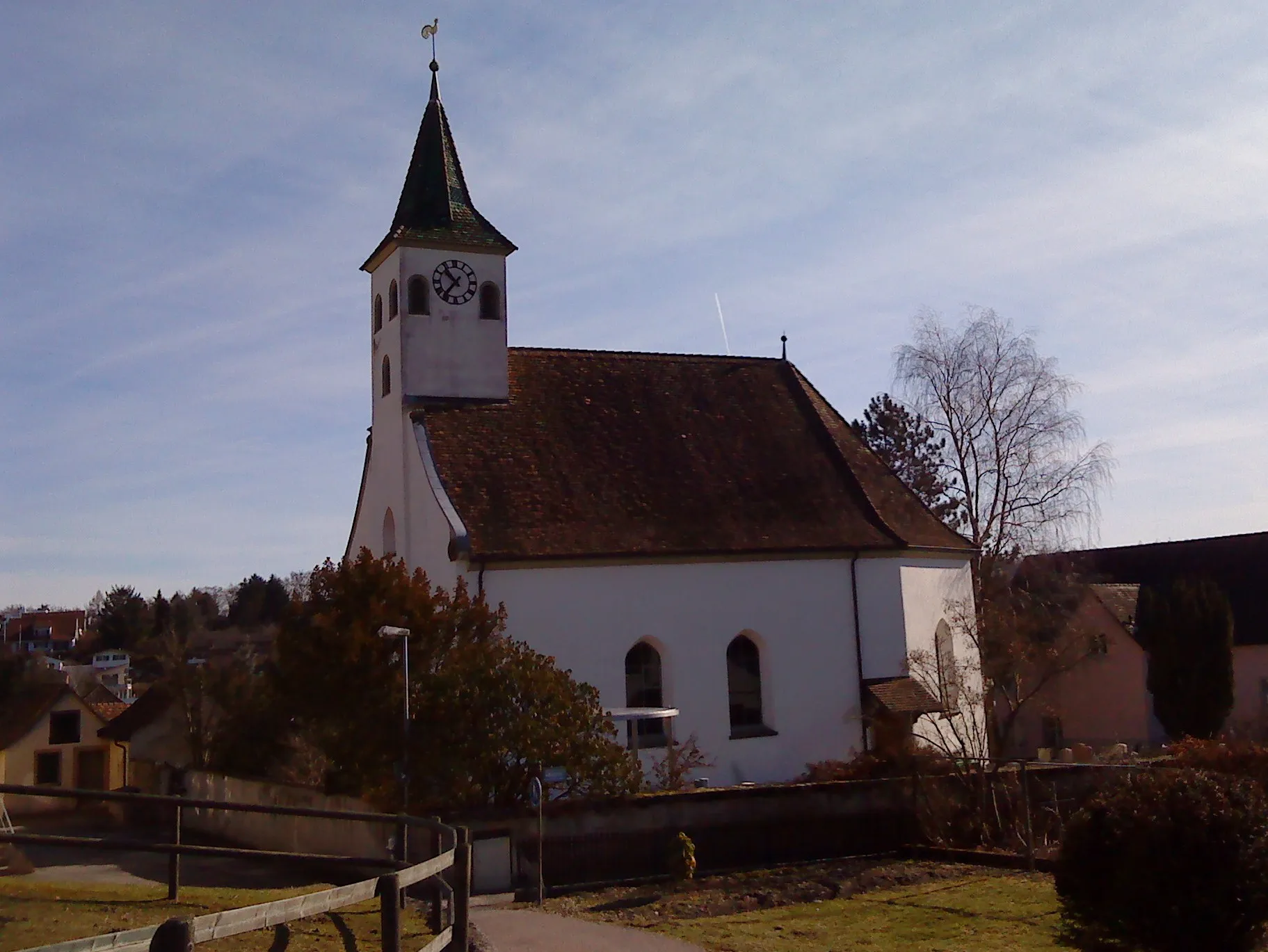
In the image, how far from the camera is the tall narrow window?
1051 inches

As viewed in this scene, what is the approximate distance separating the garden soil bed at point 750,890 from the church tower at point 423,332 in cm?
1097

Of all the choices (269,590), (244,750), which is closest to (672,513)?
(244,750)

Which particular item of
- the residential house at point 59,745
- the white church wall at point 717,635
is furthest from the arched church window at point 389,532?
the residential house at point 59,745

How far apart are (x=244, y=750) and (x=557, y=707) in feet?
45.3

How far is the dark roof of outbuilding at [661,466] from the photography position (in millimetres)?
26016

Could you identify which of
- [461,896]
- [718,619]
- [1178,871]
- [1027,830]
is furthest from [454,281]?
[461,896]

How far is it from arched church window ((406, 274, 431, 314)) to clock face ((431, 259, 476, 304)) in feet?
0.90

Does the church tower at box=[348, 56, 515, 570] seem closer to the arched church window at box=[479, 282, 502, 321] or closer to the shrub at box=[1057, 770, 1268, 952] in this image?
the arched church window at box=[479, 282, 502, 321]

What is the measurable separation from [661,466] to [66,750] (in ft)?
95.5

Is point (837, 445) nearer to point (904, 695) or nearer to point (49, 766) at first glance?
point (904, 695)

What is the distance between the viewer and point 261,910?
4516 mm

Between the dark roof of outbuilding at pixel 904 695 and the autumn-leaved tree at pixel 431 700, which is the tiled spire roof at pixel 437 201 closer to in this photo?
the autumn-leaved tree at pixel 431 700

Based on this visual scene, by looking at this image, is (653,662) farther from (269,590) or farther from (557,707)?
(269,590)

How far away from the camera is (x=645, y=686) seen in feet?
85.1
